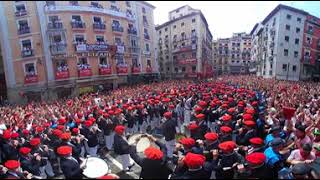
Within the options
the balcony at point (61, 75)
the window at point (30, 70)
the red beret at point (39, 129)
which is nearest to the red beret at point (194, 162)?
the red beret at point (39, 129)

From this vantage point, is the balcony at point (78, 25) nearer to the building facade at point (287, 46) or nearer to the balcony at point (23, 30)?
the balcony at point (23, 30)

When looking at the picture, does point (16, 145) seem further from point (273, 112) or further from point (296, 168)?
point (273, 112)

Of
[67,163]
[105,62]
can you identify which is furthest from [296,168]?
[105,62]

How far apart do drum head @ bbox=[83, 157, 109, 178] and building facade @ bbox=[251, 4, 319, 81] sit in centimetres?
1978

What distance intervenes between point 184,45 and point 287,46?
14.7m

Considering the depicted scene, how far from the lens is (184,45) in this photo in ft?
113

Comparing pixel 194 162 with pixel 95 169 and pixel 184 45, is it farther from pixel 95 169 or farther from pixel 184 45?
pixel 184 45

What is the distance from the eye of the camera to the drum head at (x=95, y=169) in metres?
3.42

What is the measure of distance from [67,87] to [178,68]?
80.1ft

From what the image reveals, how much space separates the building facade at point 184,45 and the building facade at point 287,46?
744cm

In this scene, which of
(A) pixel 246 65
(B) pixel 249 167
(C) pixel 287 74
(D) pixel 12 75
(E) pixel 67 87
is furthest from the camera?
(A) pixel 246 65

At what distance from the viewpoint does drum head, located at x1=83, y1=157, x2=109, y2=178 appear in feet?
11.2

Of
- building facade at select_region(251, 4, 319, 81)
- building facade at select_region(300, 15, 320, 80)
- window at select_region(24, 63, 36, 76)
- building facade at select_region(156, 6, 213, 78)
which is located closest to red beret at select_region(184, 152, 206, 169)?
window at select_region(24, 63, 36, 76)

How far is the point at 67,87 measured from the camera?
13.3 m
